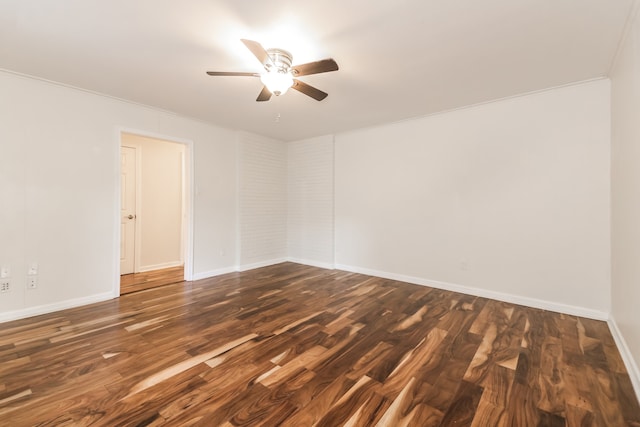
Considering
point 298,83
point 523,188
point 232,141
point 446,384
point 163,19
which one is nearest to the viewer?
point 446,384

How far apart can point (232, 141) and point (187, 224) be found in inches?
65.1

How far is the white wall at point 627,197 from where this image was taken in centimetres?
182

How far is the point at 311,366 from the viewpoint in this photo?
77.7 inches

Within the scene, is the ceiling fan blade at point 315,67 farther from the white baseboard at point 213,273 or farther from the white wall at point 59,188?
the white baseboard at point 213,273

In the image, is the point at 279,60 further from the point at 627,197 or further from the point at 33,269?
the point at 33,269

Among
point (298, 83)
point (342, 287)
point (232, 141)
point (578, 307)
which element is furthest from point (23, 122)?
point (578, 307)

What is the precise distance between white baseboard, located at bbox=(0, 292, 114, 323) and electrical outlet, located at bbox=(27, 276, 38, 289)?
0.75ft

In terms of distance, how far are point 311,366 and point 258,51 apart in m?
2.36

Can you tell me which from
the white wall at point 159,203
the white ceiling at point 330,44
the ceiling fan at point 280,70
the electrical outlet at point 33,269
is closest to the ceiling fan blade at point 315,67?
the ceiling fan at point 280,70

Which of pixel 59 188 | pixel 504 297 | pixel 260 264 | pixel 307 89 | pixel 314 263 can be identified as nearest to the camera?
pixel 307 89

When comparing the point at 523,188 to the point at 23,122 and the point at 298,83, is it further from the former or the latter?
the point at 23,122

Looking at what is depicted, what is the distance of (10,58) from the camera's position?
2.47 m

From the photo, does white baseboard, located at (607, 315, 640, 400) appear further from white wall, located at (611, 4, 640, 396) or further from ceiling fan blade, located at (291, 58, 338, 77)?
ceiling fan blade, located at (291, 58, 338, 77)

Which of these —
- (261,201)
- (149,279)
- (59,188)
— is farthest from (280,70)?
(149,279)
